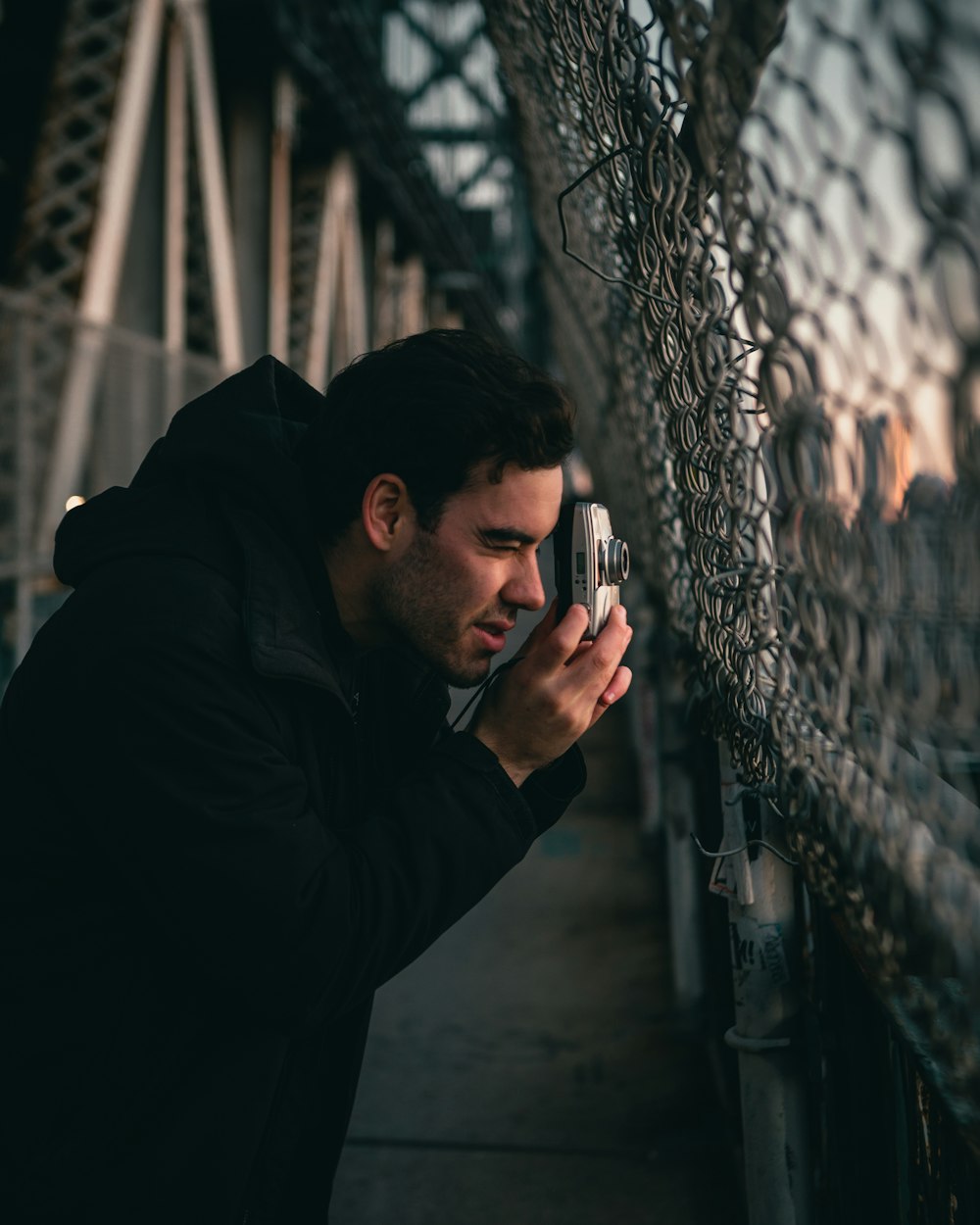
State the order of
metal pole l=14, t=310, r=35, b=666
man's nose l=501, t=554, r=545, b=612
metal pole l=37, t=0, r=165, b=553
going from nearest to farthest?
man's nose l=501, t=554, r=545, b=612, metal pole l=14, t=310, r=35, b=666, metal pole l=37, t=0, r=165, b=553

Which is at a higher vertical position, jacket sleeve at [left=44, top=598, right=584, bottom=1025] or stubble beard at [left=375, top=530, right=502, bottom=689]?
stubble beard at [left=375, top=530, right=502, bottom=689]

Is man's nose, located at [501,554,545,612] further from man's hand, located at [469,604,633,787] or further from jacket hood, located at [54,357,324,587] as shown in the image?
jacket hood, located at [54,357,324,587]

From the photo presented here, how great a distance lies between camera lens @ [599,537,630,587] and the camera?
1.91 meters

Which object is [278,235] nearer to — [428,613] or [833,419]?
[428,613]

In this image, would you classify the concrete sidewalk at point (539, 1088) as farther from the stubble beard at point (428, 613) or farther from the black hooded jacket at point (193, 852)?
the stubble beard at point (428, 613)

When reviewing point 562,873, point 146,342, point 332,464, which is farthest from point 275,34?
point 332,464

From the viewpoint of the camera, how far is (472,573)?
1.83m

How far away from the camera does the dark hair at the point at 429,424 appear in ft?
5.99

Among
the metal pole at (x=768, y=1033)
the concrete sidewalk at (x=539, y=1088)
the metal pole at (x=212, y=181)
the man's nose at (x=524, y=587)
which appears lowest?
the concrete sidewalk at (x=539, y=1088)

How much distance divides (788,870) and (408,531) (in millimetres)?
861

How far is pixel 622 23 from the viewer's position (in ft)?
4.91

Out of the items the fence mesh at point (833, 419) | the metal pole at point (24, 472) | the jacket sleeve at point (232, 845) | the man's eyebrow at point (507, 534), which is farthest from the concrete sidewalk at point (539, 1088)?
the metal pole at point (24, 472)

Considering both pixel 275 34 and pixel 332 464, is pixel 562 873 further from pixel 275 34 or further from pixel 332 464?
pixel 275 34

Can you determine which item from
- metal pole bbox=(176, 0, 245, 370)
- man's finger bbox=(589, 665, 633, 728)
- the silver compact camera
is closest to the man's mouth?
the silver compact camera
